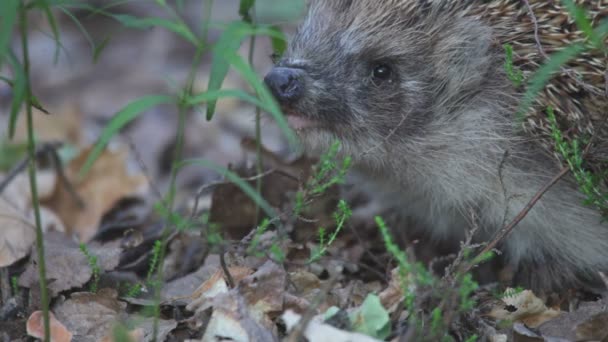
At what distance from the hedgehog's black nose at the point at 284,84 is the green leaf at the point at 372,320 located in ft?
4.15

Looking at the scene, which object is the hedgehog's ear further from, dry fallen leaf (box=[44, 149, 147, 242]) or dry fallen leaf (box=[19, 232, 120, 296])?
dry fallen leaf (box=[44, 149, 147, 242])

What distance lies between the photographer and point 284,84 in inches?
143

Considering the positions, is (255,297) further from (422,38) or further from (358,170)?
(422,38)

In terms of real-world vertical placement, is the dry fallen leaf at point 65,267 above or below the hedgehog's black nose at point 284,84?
below

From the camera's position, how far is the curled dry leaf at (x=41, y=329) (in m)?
2.93

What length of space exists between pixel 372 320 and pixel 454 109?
1646 millimetres

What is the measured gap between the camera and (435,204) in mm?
4121

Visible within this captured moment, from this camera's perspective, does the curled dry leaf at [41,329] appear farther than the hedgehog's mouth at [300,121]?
No

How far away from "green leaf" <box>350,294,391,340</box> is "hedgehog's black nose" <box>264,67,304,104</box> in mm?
1265

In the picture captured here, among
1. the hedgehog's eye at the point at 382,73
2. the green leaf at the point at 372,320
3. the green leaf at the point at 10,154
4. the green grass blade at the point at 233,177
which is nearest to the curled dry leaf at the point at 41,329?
the green grass blade at the point at 233,177

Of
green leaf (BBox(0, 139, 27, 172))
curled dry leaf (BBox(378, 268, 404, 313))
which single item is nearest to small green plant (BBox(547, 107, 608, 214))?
curled dry leaf (BBox(378, 268, 404, 313))

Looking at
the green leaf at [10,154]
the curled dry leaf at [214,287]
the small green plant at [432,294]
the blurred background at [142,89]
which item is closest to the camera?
the small green plant at [432,294]

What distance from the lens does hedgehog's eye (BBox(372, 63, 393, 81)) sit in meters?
3.97

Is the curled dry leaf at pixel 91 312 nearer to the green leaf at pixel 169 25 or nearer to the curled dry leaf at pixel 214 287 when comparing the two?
the curled dry leaf at pixel 214 287
